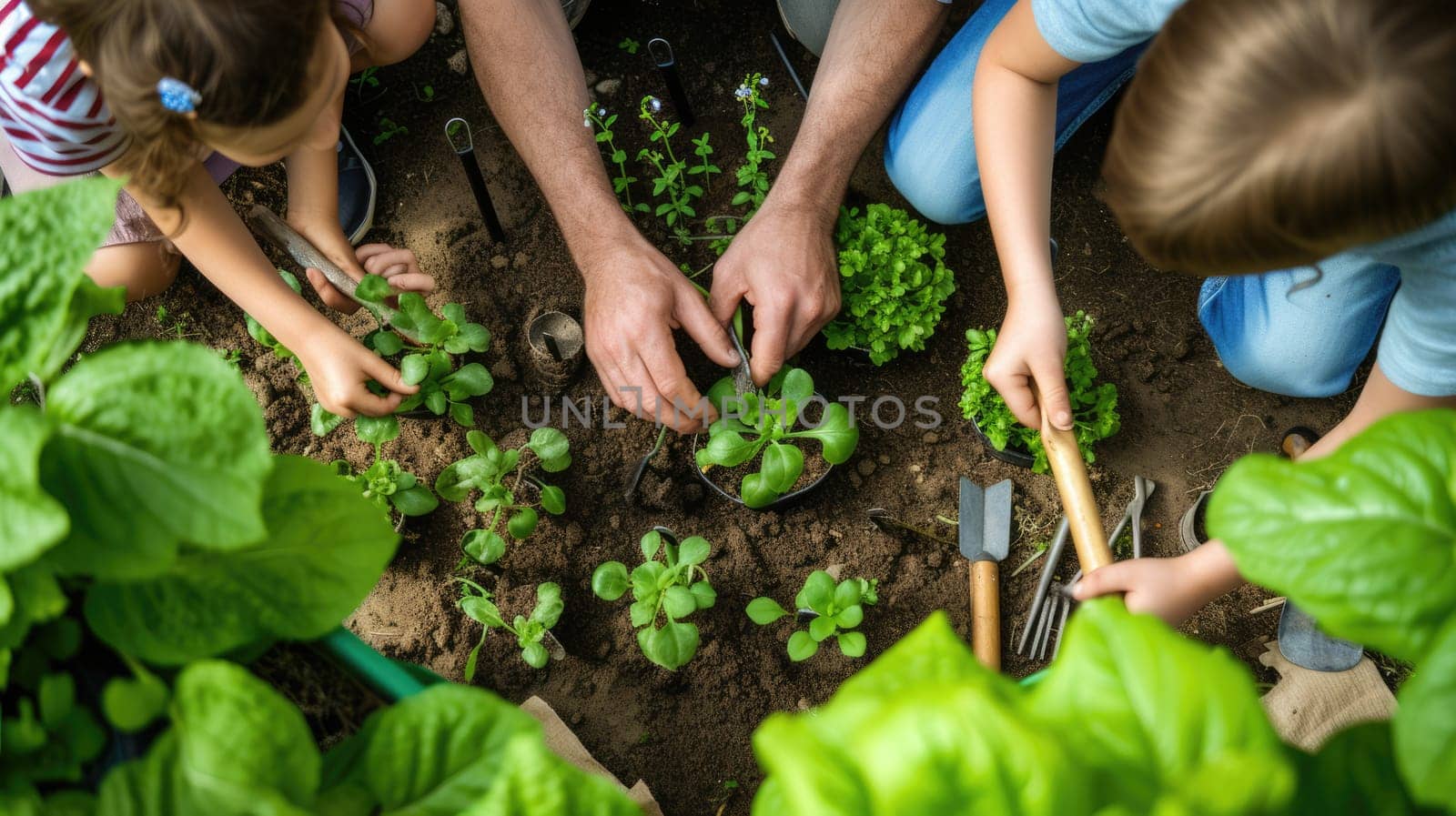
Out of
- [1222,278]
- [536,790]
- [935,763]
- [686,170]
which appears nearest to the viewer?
[935,763]

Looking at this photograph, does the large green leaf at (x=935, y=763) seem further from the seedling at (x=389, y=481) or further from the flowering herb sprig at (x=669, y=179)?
the flowering herb sprig at (x=669, y=179)

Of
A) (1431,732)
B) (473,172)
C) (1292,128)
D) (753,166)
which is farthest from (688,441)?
(1431,732)

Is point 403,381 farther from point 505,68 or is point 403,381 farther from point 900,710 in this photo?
point 900,710

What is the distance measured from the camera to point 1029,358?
1.80 meters

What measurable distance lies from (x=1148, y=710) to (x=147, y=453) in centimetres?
83

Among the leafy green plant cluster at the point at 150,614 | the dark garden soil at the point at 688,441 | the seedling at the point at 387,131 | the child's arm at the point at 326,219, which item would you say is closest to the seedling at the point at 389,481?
the dark garden soil at the point at 688,441

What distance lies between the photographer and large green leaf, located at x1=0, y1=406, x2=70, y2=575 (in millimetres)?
694

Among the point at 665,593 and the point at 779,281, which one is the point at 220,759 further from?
the point at 779,281

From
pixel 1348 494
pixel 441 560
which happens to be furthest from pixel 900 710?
pixel 441 560

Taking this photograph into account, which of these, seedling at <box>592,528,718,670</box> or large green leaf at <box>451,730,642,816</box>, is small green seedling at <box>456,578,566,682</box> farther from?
large green leaf at <box>451,730,642,816</box>

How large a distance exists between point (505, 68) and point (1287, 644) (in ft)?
7.30

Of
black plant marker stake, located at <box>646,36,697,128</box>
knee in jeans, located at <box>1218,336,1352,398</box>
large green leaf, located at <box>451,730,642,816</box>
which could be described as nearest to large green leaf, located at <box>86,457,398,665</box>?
large green leaf, located at <box>451,730,642,816</box>

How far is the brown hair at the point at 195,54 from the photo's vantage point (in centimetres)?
132

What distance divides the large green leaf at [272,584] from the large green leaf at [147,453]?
10cm
